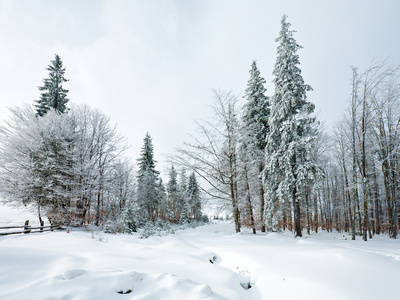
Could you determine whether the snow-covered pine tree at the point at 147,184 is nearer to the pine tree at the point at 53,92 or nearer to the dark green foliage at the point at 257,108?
the pine tree at the point at 53,92

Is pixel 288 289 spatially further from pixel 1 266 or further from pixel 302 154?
pixel 302 154

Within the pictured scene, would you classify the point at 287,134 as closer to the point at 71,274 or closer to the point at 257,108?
the point at 257,108

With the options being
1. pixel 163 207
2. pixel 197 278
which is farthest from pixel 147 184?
pixel 197 278

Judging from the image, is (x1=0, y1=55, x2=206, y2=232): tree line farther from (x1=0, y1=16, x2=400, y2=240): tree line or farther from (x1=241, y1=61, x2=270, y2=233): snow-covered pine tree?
(x1=241, y1=61, x2=270, y2=233): snow-covered pine tree

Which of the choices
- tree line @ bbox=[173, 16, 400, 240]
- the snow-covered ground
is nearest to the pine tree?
tree line @ bbox=[173, 16, 400, 240]

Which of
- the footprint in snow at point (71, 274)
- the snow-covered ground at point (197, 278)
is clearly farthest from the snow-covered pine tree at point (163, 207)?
the footprint in snow at point (71, 274)

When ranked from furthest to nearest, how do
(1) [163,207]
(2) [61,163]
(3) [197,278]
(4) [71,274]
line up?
(1) [163,207] < (2) [61,163] < (3) [197,278] < (4) [71,274]

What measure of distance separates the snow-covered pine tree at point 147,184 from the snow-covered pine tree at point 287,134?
18985 millimetres

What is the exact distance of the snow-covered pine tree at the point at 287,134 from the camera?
11.9 metres

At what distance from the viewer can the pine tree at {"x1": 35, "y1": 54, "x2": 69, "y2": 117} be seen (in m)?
19.9

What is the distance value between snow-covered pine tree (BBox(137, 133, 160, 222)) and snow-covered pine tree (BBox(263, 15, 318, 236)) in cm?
1898

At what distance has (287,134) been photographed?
1241 centimetres

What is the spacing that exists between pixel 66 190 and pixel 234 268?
46.4 feet

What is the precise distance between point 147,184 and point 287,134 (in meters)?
21.4
